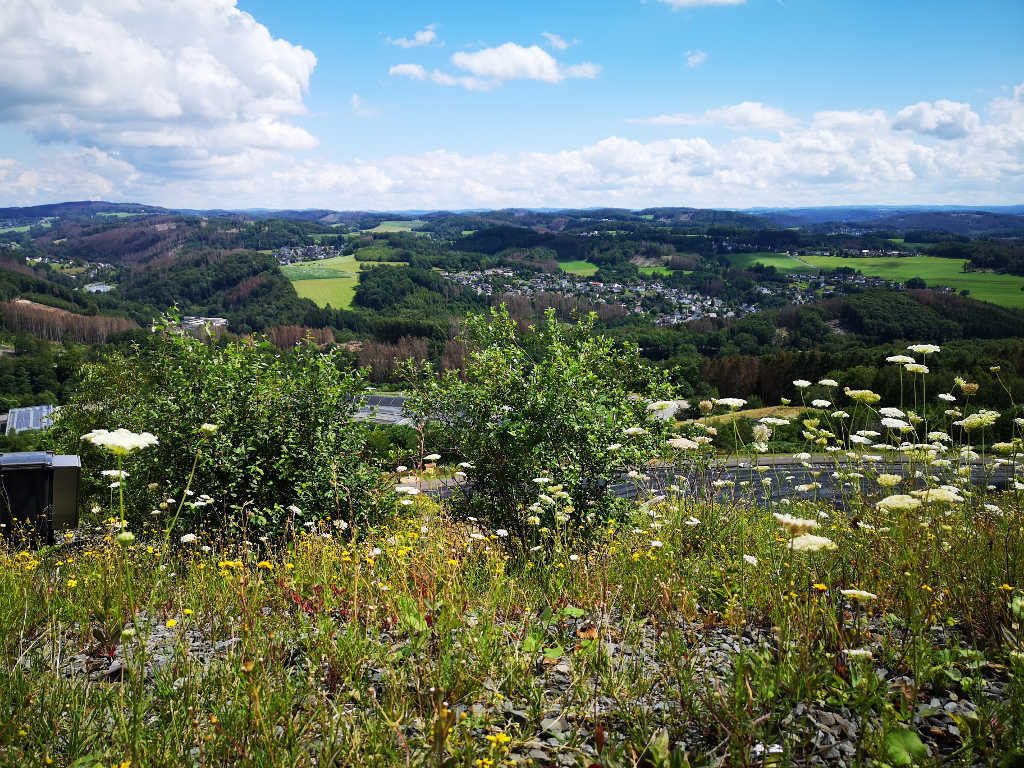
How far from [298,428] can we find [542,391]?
15.1ft

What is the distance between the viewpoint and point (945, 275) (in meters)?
156

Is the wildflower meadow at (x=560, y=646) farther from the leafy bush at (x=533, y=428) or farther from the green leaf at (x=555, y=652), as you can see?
the leafy bush at (x=533, y=428)

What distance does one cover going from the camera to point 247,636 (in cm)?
345

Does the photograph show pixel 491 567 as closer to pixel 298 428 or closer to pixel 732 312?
pixel 298 428

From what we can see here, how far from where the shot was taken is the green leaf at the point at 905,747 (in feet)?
7.85

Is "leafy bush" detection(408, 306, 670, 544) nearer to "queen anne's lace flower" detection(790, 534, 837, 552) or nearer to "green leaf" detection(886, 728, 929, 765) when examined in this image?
"queen anne's lace flower" detection(790, 534, 837, 552)

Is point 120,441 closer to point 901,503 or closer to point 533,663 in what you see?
point 533,663

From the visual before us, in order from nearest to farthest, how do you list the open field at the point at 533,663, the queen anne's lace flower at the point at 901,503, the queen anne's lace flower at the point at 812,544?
the open field at the point at 533,663 → the queen anne's lace flower at the point at 812,544 → the queen anne's lace flower at the point at 901,503

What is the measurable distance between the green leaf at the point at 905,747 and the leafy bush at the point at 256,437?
7953 mm

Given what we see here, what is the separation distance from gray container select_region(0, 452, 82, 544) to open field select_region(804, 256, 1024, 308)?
157m

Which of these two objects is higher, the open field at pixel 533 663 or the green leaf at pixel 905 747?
the green leaf at pixel 905 747

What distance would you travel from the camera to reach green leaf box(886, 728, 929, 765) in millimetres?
2393

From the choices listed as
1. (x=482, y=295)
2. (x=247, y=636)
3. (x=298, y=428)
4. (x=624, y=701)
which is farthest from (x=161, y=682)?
(x=482, y=295)

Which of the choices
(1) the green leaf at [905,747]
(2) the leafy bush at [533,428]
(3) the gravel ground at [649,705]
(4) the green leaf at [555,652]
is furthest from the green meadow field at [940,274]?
(4) the green leaf at [555,652]
